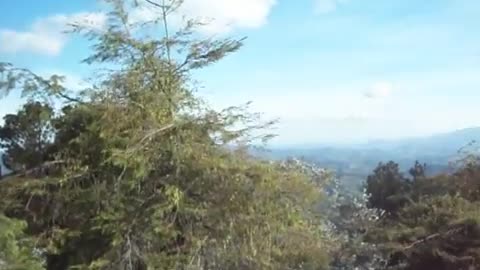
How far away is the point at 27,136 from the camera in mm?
6453

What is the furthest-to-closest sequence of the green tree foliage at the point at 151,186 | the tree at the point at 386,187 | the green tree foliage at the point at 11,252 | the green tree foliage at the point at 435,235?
the tree at the point at 386,187
the green tree foliage at the point at 435,235
the green tree foliage at the point at 151,186
the green tree foliage at the point at 11,252

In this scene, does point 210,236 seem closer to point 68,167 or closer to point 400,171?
point 68,167

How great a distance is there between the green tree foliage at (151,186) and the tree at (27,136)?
0.48ft

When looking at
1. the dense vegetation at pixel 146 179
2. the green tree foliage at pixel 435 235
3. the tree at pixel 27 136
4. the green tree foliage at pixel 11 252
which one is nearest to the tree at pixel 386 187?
the green tree foliage at pixel 435 235

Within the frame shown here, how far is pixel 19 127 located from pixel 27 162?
0.33m

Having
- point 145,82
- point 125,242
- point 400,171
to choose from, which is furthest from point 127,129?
point 400,171

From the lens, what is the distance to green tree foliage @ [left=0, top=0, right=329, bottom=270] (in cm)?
608

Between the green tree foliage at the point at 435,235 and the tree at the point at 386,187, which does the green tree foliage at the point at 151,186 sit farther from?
the tree at the point at 386,187

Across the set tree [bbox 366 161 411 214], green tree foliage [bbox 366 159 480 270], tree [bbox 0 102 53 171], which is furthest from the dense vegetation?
tree [bbox 366 161 411 214]

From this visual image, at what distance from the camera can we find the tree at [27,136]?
6379mm

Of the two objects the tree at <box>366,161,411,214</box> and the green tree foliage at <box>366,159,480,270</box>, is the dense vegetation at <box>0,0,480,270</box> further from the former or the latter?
the tree at <box>366,161,411,214</box>

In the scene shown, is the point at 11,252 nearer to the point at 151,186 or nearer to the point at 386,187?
the point at 151,186

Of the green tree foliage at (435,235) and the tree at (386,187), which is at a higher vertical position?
the tree at (386,187)

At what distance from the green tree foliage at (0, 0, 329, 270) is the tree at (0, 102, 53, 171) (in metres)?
0.15
